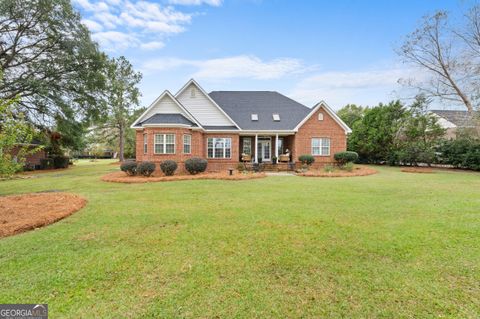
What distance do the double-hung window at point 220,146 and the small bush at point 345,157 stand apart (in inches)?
380

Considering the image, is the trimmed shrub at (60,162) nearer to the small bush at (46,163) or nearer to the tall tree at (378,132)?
the small bush at (46,163)

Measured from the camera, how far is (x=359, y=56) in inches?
748

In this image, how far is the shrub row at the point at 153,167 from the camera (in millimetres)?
15234

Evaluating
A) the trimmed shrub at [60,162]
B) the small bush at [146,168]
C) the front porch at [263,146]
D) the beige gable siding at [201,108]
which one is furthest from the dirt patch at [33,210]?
the trimmed shrub at [60,162]

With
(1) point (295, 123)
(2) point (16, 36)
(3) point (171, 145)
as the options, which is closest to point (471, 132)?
(1) point (295, 123)

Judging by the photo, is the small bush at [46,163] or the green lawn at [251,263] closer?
the green lawn at [251,263]

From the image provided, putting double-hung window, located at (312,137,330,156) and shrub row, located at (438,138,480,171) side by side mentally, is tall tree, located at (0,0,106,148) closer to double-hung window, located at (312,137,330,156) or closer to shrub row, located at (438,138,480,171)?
double-hung window, located at (312,137,330,156)

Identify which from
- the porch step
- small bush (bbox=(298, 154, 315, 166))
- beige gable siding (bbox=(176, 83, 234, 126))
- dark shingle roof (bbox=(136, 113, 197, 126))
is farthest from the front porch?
dark shingle roof (bbox=(136, 113, 197, 126))

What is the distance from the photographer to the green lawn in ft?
9.45

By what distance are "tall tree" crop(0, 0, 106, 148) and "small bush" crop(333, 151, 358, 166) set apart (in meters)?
24.8

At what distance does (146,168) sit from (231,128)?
26.5ft

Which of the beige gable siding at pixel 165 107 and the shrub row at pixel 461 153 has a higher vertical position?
the beige gable siding at pixel 165 107

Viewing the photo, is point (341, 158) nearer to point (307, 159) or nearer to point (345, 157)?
point (345, 157)

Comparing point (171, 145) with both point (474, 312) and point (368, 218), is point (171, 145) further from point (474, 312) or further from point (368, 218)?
point (474, 312)
